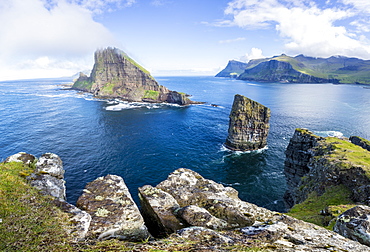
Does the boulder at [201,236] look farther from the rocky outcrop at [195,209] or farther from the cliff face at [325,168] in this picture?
the cliff face at [325,168]

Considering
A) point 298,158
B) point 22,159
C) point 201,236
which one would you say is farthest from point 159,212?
point 298,158

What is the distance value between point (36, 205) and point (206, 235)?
8.29 meters

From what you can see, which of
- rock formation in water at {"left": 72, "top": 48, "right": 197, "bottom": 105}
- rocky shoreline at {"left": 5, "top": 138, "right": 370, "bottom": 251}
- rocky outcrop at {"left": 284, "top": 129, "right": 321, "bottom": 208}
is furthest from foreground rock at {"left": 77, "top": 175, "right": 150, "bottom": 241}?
rock formation in water at {"left": 72, "top": 48, "right": 197, "bottom": 105}

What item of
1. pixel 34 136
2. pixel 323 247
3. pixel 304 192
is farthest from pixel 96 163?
pixel 323 247

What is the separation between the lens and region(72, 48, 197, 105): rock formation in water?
530ft

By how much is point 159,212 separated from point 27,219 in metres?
6.35

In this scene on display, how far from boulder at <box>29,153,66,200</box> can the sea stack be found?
56.6 metres

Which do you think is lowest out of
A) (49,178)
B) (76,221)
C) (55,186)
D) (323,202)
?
(323,202)

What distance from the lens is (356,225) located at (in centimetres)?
938

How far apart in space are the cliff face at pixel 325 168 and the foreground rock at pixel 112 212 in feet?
84.4

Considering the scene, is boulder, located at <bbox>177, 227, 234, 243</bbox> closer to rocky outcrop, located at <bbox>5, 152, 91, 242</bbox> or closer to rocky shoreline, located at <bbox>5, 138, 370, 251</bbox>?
rocky shoreline, located at <bbox>5, 138, 370, 251</bbox>

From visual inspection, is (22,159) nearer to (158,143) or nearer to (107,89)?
(158,143)

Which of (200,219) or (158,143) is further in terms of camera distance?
(158,143)

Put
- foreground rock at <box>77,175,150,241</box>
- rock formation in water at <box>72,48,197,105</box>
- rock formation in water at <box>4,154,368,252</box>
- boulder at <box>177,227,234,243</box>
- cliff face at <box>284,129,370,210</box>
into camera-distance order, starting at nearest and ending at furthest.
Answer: rock formation in water at <box>4,154,368,252</box> < boulder at <box>177,227,234,243</box> < foreground rock at <box>77,175,150,241</box> < cliff face at <box>284,129,370,210</box> < rock formation in water at <box>72,48,197,105</box>
